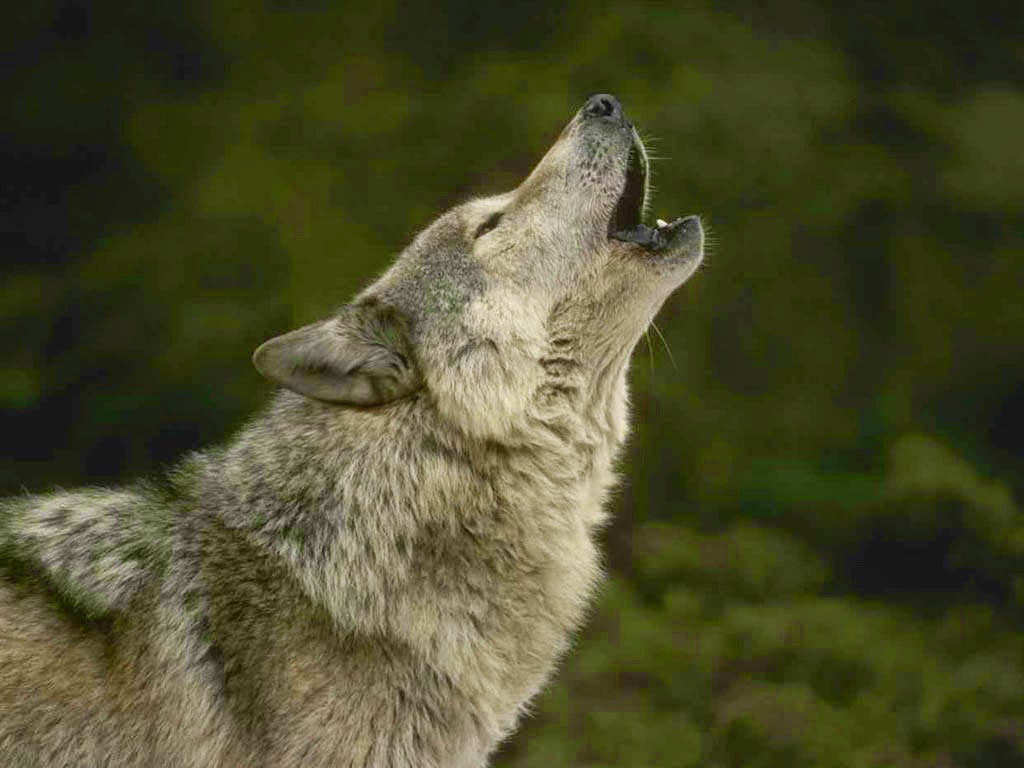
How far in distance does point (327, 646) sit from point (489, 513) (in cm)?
55

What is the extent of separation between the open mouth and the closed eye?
323 mm

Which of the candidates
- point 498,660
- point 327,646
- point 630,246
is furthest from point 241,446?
point 630,246

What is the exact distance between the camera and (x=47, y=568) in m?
3.81

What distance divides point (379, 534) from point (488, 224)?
38.9 inches

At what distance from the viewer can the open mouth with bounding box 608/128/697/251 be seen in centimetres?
422

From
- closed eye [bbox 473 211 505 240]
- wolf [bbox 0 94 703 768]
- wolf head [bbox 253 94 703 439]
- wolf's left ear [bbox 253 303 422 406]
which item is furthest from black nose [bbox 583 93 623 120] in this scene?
wolf's left ear [bbox 253 303 422 406]

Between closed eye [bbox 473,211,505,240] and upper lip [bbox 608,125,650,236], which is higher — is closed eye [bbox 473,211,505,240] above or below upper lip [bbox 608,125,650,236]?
below

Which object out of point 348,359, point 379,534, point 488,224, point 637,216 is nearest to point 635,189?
point 637,216

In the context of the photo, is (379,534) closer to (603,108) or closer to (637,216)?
(637,216)

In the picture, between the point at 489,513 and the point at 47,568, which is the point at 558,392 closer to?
the point at 489,513

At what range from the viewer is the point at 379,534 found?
385 cm

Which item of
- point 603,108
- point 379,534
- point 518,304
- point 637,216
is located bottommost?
point 379,534

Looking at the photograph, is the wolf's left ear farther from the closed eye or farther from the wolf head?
the closed eye

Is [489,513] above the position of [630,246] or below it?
below
